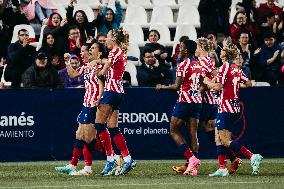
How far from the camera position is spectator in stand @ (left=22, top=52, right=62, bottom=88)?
68.0 ft

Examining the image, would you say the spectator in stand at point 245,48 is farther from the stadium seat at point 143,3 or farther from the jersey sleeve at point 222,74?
the jersey sleeve at point 222,74

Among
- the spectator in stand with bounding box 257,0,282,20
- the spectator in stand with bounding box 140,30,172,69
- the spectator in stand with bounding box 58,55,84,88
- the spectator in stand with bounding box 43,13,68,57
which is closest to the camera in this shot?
the spectator in stand with bounding box 58,55,84,88

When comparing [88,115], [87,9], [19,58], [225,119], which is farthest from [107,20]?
[225,119]

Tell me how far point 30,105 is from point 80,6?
207 inches

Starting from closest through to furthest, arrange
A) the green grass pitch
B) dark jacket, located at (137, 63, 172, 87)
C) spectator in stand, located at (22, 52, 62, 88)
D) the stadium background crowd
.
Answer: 1. the green grass pitch
2. spectator in stand, located at (22, 52, 62, 88)
3. the stadium background crowd
4. dark jacket, located at (137, 63, 172, 87)

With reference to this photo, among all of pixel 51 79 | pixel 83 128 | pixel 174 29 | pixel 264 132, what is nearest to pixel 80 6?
pixel 174 29

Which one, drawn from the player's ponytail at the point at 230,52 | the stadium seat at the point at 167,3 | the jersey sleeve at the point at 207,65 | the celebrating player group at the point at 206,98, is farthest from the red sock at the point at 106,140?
the stadium seat at the point at 167,3

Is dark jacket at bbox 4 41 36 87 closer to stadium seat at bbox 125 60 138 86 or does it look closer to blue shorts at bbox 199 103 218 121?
stadium seat at bbox 125 60 138 86

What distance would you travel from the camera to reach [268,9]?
2530cm

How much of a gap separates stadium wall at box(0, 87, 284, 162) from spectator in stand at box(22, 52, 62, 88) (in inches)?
16.0

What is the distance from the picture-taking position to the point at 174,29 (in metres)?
25.7

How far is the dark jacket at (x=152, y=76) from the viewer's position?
2198cm

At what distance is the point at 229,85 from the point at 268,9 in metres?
8.63

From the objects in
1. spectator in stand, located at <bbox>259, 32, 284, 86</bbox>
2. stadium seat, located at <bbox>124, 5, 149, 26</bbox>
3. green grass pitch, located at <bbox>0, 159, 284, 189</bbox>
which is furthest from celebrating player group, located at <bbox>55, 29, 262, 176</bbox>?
stadium seat, located at <bbox>124, 5, 149, 26</bbox>
